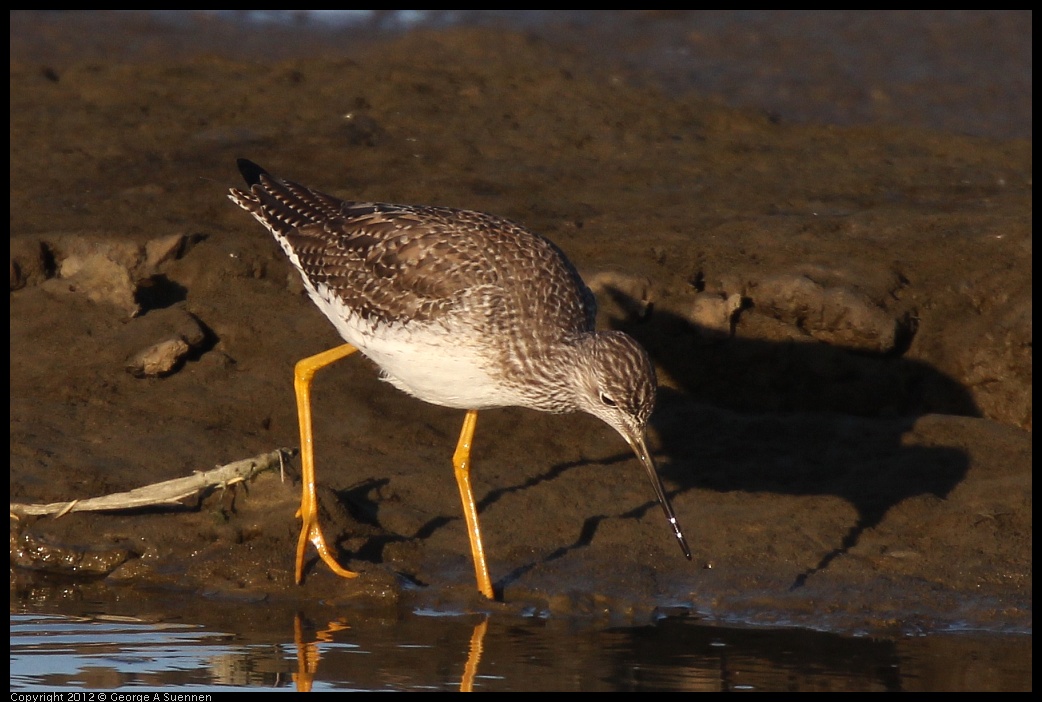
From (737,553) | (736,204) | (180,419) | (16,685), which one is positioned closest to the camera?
(16,685)

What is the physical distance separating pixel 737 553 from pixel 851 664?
1.33 meters

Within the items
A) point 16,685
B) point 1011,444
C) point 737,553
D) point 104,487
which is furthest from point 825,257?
point 16,685

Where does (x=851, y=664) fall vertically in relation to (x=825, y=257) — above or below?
below

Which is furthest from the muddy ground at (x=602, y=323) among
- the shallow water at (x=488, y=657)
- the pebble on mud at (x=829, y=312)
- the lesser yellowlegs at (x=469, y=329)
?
the lesser yellowlegs at (x=469, y=329)

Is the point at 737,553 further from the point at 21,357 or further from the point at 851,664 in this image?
the point at 21,357

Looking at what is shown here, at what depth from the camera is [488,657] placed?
7137 millimetres

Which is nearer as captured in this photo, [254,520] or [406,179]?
[254,520]

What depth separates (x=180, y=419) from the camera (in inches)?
369

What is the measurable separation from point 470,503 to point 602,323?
2449mm

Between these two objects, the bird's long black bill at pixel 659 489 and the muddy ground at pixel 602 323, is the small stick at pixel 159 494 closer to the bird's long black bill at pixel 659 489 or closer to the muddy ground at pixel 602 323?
the muddy ground at pixel 602 323

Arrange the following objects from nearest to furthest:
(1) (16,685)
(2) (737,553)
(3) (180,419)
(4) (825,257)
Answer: (1) (16,685), (2) (737,553), (3) (180,419), (4) (825,257)

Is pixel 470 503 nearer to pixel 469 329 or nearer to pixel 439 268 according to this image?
pixel 469 329

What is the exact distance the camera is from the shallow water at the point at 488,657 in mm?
6734

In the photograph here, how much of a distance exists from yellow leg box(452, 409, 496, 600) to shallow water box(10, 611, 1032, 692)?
26 centimetres
